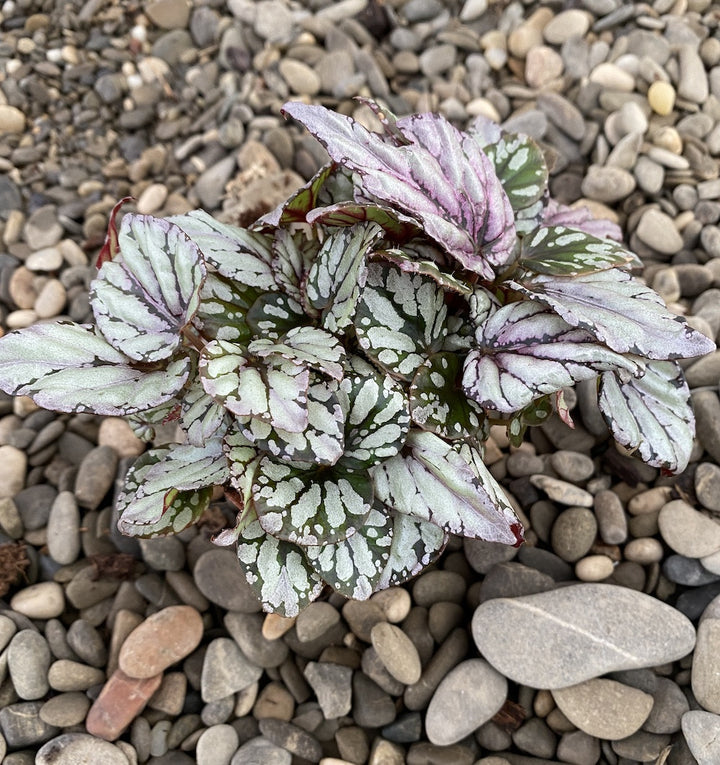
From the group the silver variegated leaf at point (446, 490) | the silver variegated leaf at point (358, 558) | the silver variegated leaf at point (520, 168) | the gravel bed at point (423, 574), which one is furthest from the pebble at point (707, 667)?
the silver variegated leaf at point (520, 168)

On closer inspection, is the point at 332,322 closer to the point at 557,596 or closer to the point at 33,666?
the point at 557,596

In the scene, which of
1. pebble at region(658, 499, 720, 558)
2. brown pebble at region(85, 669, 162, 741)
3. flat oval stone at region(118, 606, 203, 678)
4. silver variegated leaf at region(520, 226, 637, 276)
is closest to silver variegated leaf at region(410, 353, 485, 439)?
silver variegated leaf at region(520, 226, 637, 276)

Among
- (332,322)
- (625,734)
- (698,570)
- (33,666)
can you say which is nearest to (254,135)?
(332,322)

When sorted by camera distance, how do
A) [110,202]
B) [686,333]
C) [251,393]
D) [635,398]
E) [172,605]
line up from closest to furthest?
[251,393]
[686,333]
[635,398]
[172,605]
[110,202]

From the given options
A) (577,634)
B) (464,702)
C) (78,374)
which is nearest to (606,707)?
(577,634)

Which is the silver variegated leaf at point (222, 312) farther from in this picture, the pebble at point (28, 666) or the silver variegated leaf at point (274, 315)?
the pebble at point (28, 666)

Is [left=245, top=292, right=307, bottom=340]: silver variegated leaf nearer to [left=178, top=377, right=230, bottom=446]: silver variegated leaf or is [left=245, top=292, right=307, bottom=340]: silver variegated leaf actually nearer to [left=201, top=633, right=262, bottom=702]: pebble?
[left=178, top=377, right=230, bottom=446]: silver variegated leaf
